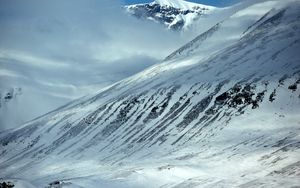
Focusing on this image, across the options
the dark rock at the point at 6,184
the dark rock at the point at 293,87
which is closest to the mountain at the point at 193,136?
the dark rock at the point at 293,87

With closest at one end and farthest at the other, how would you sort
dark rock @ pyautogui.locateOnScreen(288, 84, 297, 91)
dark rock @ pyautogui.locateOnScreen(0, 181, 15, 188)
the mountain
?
1. dark rock @ pyautogui.locateOnScreen(0, 181, 15, 188)
2. the mountain
3. dark rock @ pyautogui.locateOnScreen(288, 84, 297, 91)

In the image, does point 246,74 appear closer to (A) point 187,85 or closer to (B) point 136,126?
(A) point 187,85

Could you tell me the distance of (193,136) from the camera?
139875 mm

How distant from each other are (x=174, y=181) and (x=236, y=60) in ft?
371

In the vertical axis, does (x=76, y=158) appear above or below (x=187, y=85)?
below

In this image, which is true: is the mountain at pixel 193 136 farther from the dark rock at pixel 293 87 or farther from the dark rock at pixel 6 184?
the dark rock at pixel 6 184

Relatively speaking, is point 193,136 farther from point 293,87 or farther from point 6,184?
point 6,184

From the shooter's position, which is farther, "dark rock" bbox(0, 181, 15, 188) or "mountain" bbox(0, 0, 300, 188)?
"mountain" bbox(0, 0, 300, 188)

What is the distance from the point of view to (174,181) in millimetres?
93188

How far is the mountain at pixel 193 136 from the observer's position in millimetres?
94125

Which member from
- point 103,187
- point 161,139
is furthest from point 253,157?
point 161,139

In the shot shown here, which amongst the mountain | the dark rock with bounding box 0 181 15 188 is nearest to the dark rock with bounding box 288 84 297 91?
the mountain

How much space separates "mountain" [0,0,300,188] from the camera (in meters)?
94.1

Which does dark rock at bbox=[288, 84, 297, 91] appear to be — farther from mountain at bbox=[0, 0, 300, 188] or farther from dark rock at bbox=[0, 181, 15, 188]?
dark rock at bbox=[0, 181, 15, 188]
